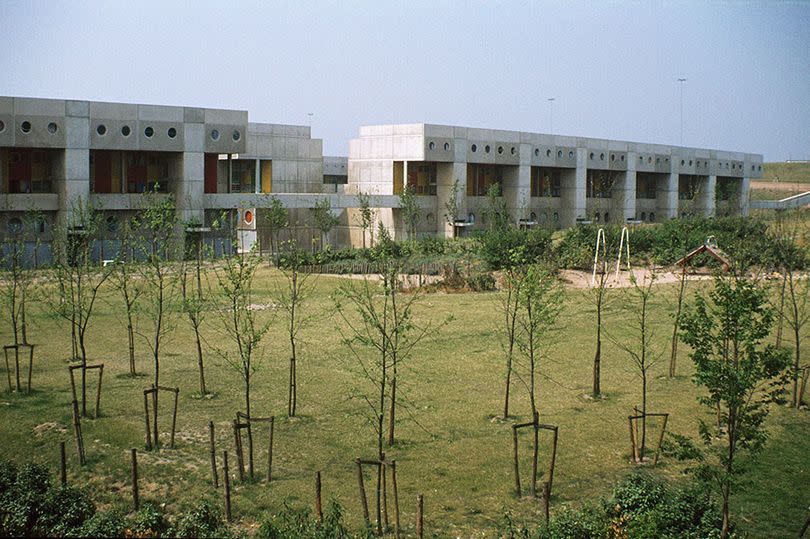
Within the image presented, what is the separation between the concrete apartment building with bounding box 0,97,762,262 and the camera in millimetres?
43969

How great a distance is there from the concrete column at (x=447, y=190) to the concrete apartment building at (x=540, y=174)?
7 cm

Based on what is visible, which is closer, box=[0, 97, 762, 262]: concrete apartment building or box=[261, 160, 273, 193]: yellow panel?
box=[0, 97, 762, 262]: concrete apartment building

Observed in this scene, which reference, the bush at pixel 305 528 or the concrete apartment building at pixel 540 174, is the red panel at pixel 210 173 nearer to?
the concrete apartment building at pixel 540 174

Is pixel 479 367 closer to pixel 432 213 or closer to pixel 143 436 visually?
pixel 143 436

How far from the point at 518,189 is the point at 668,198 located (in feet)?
62.2

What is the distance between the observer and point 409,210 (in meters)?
54.0

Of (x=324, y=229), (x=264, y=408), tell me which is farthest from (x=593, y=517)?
(x=324, y=229)

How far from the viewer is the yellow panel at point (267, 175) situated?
202 feet

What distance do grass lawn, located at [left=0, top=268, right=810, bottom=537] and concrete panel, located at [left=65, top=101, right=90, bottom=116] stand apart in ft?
61.8

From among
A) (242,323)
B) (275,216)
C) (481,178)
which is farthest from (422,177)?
(242,323)

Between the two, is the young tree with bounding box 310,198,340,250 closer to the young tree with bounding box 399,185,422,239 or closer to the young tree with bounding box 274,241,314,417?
the young tree with bounding box 274,241,314,417

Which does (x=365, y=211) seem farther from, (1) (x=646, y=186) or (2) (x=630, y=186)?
(1) (x=646, y=186)

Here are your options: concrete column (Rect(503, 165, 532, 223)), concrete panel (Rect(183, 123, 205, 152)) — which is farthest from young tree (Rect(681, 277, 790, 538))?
concrete column (Rect(503, 165, 532, 223))

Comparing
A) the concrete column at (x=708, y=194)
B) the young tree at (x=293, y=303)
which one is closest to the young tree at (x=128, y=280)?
the young tree at (x=293, y=303)
